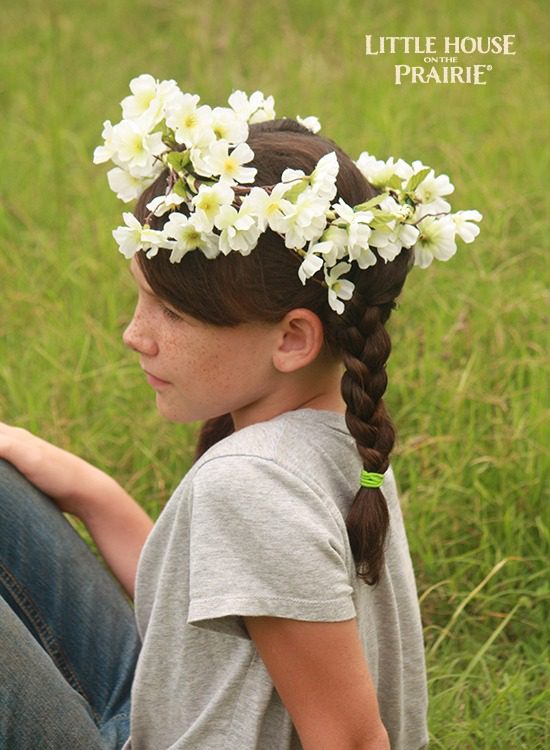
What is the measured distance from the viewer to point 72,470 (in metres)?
2.08

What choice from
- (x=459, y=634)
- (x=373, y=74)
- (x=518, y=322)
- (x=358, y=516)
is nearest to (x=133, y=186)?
(x=358, y=516)

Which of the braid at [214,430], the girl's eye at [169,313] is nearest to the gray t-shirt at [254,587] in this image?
the girl's eye at [169,313]

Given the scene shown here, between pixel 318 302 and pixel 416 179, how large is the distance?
8.7 inches

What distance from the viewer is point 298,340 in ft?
5.29

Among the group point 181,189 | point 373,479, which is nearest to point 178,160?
point 181,189

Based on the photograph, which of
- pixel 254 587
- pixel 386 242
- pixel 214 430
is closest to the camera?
pixel 254 587

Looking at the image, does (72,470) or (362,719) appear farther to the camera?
(72,470)

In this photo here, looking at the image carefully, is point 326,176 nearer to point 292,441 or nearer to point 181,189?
point 181,189

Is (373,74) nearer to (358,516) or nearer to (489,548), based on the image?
(489,548)

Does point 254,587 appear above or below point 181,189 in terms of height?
below

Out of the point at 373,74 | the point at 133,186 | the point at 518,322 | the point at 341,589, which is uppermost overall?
the point at 373,74

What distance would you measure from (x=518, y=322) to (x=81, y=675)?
1518 mm

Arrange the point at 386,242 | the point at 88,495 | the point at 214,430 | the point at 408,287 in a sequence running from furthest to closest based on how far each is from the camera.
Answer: the point at 408,287, the point at 88,495, the point at 214,430, the point at 386,242

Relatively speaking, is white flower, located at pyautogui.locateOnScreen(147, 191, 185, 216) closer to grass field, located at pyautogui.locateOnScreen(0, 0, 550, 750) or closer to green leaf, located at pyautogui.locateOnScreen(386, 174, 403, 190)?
green leaf, located at pyautogui.locateOnScreen(386, 174, 403, 190)
